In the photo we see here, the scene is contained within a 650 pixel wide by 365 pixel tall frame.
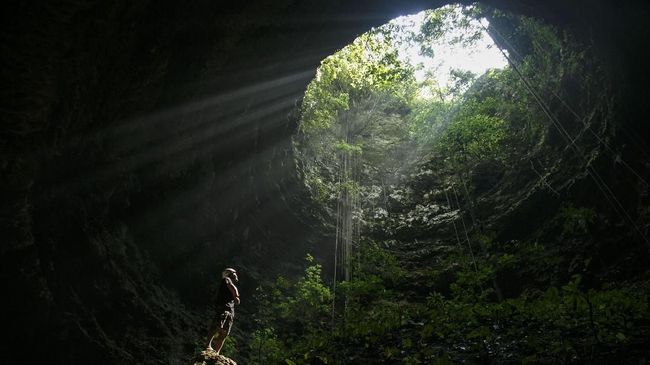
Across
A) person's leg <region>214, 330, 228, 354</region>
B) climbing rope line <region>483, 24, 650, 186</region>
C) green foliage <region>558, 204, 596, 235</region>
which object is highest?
climbing rope line <region>483, 24, 650, 186</region>

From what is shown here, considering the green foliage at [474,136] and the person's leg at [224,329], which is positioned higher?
the green foliage at [474,136]

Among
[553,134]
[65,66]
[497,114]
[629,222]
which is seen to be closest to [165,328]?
[65,66]

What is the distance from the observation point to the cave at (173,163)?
12.1ft

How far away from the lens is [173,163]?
708cm

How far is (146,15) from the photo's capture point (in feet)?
13.2

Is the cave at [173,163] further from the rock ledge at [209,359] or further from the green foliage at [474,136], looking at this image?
the green foliage at [474,136]

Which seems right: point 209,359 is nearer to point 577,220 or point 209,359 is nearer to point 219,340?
point 219,340

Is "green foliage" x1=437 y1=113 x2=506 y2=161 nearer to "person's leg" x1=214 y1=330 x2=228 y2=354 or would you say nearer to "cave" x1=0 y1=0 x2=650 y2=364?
"cave" x1=0 y1=0 x2=650 y2=364

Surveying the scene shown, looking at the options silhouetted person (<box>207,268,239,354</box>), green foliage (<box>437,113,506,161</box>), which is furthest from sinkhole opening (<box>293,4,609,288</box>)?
silhouetted person (<box>207,268,239,354</box>)

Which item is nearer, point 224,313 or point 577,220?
point 224,313

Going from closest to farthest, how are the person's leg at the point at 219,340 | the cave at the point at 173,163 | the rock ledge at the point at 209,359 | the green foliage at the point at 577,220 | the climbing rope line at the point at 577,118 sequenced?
1. the cave at the point at 173,163
2. the rock ledge at the point at 209,359
3. the person's leg at the point at 219,340
4. the climbing rope line at the point at 577,118
5. the green foliage at the point at 577,220

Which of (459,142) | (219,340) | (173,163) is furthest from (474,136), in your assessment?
(219,340)

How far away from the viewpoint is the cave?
3699 millimetres

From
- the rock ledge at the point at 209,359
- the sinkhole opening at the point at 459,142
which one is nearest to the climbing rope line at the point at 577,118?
the sinkhole opening at the point at 459,142
